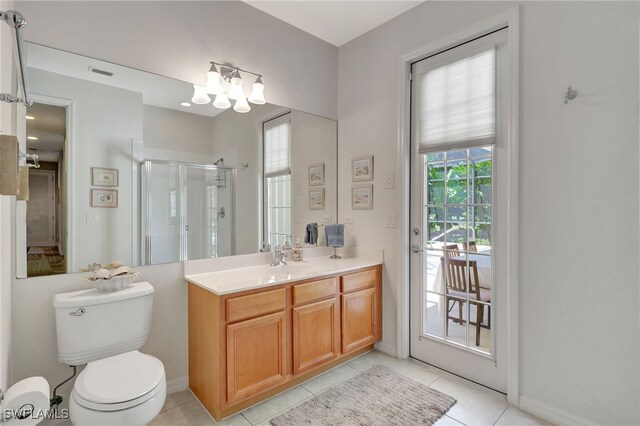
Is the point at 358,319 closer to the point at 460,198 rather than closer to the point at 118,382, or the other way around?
the point at 460,198

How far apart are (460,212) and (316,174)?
131 cm

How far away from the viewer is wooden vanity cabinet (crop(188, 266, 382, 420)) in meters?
1.80

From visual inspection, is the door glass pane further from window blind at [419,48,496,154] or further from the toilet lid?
the toilet lid

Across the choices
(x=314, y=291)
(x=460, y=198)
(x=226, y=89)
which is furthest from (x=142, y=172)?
(x=460, y=198)

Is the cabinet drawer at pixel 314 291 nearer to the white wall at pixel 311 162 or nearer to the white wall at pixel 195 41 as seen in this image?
the white wall at pixel 311 162

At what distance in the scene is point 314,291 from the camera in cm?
222

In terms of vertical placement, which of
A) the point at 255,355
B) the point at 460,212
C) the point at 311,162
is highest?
the point at 311,162

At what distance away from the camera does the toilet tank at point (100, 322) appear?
1603 millimetres

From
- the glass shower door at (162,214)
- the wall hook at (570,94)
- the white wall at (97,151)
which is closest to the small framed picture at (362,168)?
the wall hook at (570,94)

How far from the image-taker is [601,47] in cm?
165

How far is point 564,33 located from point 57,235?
3.04m

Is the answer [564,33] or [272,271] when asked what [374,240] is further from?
[564,33]

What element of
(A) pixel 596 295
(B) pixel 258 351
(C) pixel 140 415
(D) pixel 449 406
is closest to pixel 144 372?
(C) pixel 140 415

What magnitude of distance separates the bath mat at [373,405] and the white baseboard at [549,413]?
0.42m
